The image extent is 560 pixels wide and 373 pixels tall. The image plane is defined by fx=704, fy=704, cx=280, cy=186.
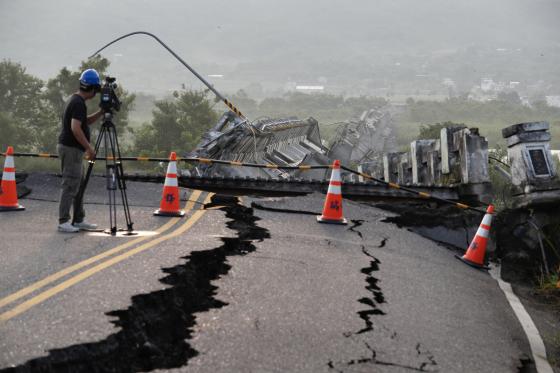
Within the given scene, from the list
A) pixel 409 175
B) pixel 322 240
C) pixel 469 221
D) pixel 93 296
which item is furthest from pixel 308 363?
pixel 409 175

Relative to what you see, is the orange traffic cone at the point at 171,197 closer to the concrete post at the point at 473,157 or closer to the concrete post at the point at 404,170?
the concrete post at the point at 473,157

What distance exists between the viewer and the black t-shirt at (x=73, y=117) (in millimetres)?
9102

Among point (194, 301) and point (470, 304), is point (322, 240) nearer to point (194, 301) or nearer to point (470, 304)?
point (470, 304)

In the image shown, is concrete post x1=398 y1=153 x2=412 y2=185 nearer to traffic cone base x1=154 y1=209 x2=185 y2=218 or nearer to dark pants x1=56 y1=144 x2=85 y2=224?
traffic cone base x1=154 y1=209 x2=185 y2=218

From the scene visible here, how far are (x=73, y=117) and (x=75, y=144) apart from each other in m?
0.46

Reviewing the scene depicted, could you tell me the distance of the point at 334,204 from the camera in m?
11.4

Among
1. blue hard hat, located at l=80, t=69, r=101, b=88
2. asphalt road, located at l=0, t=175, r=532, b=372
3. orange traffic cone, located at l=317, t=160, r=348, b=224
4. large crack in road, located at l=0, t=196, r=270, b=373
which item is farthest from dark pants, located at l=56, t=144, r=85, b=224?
orange traffic cone, located at l=317, t=160, r=348, b=224

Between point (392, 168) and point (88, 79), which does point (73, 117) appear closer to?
point (88, 79)

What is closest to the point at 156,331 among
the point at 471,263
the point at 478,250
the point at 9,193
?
the point at 471,263

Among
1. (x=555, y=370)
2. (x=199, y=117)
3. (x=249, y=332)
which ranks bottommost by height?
(x=555, y=370)

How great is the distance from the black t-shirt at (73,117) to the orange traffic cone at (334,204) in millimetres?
3970

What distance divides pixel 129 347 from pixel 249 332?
96 cm

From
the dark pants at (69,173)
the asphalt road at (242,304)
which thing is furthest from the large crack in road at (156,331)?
the dark pants at (69,173)

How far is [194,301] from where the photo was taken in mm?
6223
